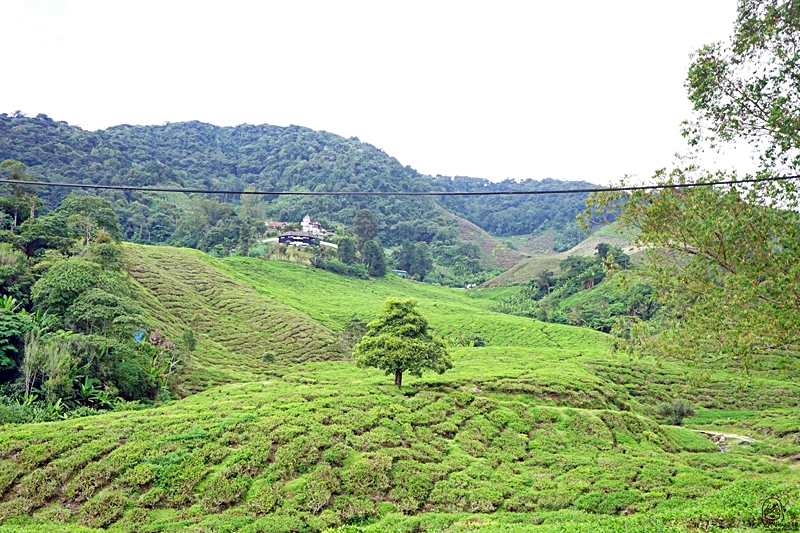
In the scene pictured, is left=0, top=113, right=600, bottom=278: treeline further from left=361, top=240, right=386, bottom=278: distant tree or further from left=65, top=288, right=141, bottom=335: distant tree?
left=65, top=288, right=141, bottom=335: distant tree

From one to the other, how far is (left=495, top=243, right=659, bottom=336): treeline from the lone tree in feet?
130

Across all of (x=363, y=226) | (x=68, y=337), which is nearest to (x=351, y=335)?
(x=68, y=337)

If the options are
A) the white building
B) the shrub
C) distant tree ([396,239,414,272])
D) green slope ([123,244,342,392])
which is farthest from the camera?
the white building

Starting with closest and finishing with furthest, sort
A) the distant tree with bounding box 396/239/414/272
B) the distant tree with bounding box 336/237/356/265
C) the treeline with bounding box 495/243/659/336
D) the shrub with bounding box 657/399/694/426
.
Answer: the shrub with bounding box 657/399/694/426, the treeline with bounding box 495/243/659/336, the distant tree with bounding box 336/237/356/265, the distant tree with bounding box 396/239/414/272

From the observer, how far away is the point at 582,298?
78500 millimetres

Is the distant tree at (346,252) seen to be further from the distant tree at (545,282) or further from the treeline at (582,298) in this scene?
the distant tree at (545,282)

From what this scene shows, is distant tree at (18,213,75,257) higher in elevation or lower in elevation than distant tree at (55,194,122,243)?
lower

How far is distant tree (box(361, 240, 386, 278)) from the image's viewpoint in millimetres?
95625

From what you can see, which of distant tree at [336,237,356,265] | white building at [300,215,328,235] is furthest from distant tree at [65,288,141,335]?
white building at [300,215,328,235]

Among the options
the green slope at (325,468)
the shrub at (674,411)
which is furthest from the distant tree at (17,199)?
the shrub at (674,411)

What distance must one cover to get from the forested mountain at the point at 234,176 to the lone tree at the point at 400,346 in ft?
273

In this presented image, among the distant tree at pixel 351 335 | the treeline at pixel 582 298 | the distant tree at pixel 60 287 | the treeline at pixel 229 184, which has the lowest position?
the distant tree at pixel 351 335

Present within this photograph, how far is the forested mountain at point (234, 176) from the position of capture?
354ft

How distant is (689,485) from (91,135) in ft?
525
